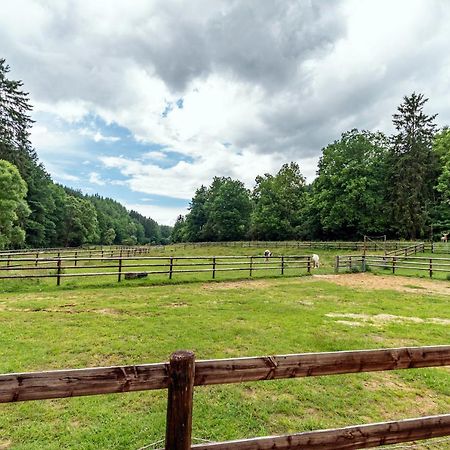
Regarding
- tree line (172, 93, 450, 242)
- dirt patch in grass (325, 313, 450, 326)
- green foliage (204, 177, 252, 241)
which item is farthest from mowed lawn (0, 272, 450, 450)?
green foliage (204, 177, 252, 241)

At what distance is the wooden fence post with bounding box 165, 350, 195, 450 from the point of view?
1887 millimetres

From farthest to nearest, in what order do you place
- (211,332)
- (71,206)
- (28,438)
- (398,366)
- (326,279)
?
1. (71,206)
2. (326,279)
3. (211,332)
4. (28,438)
5. (398,366)

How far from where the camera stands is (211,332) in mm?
6410

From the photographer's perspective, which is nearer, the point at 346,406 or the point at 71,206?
the point at 346,406

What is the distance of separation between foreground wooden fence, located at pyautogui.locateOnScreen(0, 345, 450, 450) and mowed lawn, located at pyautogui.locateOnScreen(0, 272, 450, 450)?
1.36 meters

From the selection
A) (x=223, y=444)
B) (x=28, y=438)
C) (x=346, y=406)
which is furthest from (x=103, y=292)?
(x=223, y=444)

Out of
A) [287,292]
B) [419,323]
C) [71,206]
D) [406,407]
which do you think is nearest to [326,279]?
[287,292]

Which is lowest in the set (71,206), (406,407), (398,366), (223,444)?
(406,407)

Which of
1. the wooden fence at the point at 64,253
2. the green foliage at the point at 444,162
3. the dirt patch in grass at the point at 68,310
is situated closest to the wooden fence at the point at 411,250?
the green foliage at the point at 444,162

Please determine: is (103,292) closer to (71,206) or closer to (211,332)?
(211,332)

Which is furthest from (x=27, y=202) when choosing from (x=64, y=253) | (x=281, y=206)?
(x=281, y=206)

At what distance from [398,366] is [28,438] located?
3557 millimetres

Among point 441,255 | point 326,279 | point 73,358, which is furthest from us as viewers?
point 441,255

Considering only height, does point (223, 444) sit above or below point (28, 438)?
above
